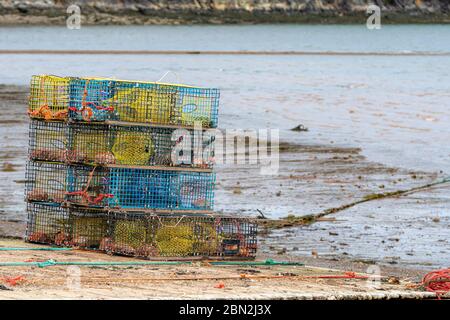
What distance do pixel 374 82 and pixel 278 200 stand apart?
27553 millimetres

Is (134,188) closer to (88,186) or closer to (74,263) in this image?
(88,186)

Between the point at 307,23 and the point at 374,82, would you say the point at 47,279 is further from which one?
the point at 307,23

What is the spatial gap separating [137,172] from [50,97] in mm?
A: 1363

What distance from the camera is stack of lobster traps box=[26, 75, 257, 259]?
11.0m

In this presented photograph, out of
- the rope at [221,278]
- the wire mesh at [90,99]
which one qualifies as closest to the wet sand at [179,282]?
the rope at [221,278]

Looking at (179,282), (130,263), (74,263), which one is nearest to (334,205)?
(130,263)

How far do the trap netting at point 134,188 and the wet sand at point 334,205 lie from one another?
1.28 metres

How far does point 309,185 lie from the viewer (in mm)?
16750

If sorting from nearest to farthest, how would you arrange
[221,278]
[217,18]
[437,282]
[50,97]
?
[437,282] < [221,278] < [50,97] < [217,18]

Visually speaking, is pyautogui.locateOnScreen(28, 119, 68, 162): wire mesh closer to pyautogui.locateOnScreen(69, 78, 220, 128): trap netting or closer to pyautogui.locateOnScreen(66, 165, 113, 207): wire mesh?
pyautogui.locateOnScreen(66, 165, 113, 207): wire mesh

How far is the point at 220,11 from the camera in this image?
133 m

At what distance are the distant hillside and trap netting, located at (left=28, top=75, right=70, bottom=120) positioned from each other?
10805 centimetres
